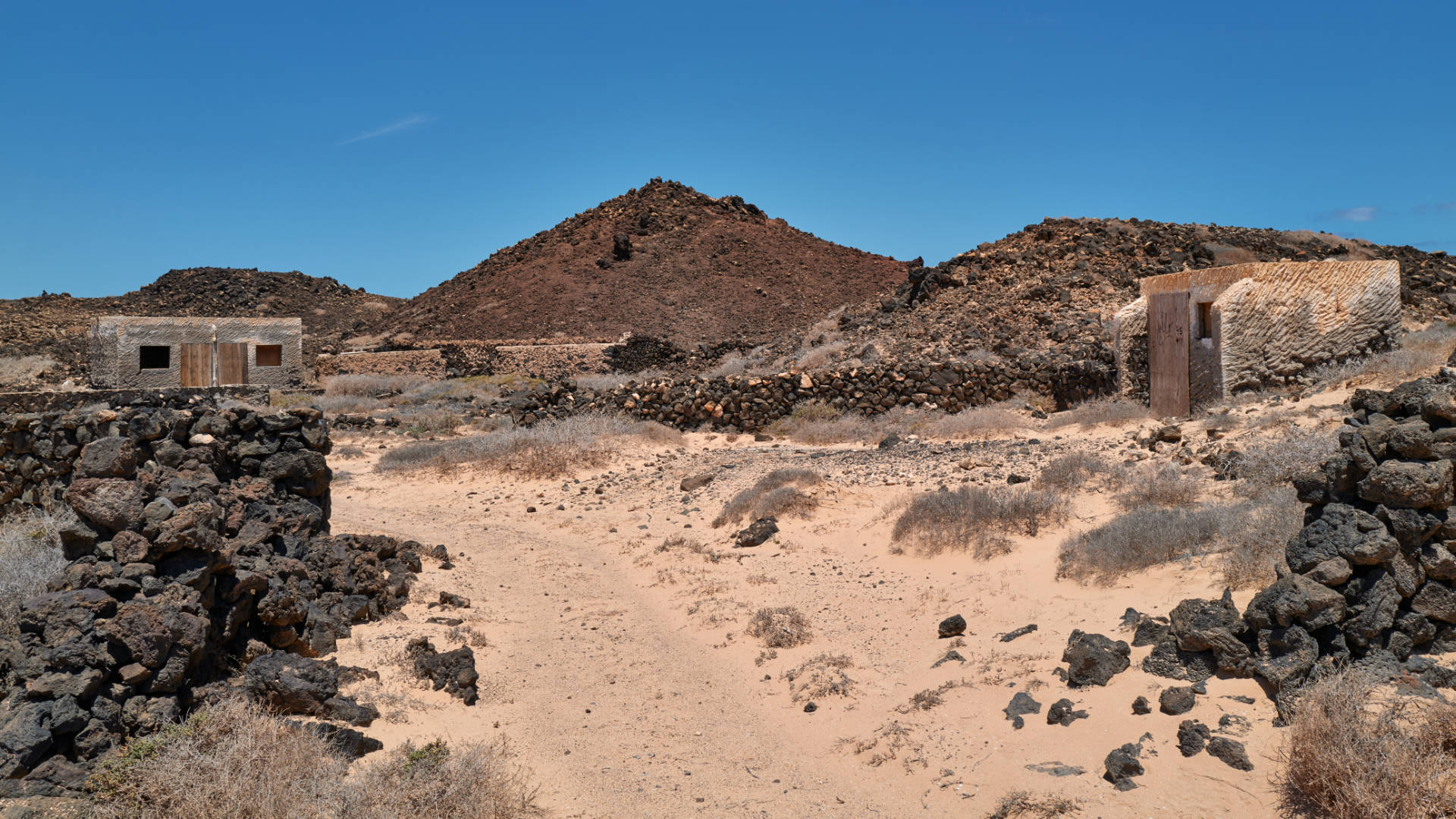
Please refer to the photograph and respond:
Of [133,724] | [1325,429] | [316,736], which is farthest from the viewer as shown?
[1325,429]

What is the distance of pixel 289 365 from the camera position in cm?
2323

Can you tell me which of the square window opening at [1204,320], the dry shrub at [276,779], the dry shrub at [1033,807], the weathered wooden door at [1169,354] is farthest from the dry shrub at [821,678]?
the square window opening at [1204,320]

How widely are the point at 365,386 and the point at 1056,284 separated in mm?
18657

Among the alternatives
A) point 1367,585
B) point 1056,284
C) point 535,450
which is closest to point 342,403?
point 535,450

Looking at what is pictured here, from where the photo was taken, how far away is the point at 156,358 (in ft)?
70.9

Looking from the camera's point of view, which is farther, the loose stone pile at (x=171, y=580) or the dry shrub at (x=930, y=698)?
the dry shrub at (x=930, y=698)

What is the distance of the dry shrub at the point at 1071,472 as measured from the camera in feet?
25.7

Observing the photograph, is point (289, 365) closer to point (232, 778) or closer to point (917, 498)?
point (917, 498)

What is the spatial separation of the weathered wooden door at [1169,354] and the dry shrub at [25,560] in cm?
1176

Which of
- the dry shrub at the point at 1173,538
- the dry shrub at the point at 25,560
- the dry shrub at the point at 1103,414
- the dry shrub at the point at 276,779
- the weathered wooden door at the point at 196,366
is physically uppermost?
the weathered wooden door at the point at 196,366

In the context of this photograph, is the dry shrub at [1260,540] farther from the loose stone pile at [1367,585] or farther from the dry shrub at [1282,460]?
the dry shrub at [1282,460]

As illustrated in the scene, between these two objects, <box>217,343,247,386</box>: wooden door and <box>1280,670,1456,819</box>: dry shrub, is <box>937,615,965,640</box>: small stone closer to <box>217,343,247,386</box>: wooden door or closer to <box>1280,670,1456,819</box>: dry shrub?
<box>1280,670,1456,819</box>: dry shrub

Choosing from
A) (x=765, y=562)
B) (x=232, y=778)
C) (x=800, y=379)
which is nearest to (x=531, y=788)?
(x=232, y=778)

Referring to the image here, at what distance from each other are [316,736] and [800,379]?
12.5 m
